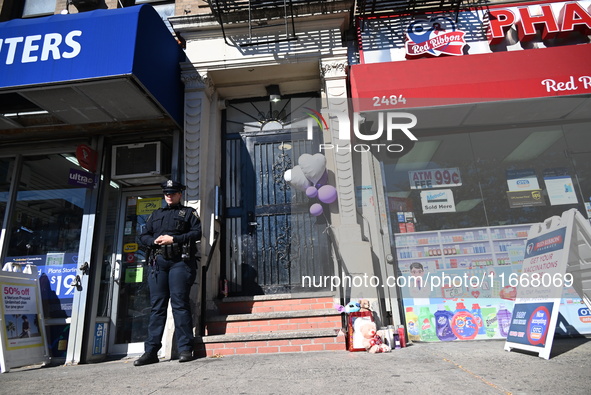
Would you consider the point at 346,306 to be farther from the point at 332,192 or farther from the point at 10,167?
the point at 10,167

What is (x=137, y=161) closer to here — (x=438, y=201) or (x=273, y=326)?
(x=273, y=326)

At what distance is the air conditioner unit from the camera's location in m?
5.72

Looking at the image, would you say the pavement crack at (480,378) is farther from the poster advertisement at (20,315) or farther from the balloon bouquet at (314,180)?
the poster advertisement at (20,315)

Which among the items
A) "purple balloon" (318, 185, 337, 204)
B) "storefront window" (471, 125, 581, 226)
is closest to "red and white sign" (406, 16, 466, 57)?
"storefront window" (471, 125, 581, 226)

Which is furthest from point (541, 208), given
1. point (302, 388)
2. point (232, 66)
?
point (232, 66)

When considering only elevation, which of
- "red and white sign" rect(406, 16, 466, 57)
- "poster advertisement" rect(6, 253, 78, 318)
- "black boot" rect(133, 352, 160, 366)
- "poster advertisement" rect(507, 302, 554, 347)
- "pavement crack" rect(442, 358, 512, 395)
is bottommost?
"pavement crack" rect(442, 358, 512, 395)

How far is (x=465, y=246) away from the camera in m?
5.32

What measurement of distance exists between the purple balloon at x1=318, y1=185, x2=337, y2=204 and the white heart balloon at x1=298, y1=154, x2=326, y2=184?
22cm

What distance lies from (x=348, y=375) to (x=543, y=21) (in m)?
6.17

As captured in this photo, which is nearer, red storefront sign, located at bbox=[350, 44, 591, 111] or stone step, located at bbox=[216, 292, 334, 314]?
red storefront sign, located at bbox=[350, 44, 591, 111]

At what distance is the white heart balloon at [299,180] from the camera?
5535 millimetres

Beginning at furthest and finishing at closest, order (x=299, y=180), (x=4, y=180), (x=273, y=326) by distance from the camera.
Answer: (x=4, y=180) < (x=299, y=180) < (x=273, y=326)

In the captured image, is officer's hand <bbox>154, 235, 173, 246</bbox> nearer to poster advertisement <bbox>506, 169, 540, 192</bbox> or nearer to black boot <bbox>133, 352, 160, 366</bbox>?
black boot <bbox>133, 352, 160, 366</bbox>

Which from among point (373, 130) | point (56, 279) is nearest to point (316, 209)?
point (373, 130)
